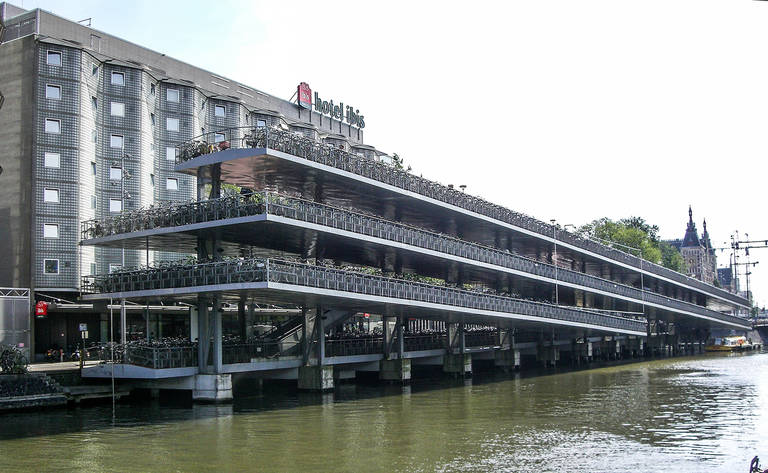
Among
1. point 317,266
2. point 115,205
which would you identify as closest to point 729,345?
point 115,205

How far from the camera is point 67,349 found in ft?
188

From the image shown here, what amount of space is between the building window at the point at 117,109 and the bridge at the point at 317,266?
9.64m

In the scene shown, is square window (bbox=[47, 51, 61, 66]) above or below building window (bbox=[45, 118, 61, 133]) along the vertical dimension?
above

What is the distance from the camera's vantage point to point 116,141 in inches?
2463

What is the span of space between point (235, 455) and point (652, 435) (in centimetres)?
1389

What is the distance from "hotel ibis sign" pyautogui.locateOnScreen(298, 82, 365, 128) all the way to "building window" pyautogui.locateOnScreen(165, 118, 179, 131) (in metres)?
19.6

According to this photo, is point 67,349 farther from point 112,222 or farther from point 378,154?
point 378,154

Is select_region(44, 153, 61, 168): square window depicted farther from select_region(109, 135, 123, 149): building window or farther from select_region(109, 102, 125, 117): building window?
select_region(109, 102, 125, 117): building window

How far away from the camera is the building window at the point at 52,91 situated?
57.1 meters

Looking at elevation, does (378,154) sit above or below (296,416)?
above

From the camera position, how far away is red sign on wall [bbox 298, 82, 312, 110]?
84.9 meters

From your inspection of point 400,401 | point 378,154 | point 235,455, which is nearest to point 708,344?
point 378,154

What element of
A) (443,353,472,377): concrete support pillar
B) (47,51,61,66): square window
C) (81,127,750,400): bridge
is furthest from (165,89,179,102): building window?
(443,353,472,377): concrete support pillar

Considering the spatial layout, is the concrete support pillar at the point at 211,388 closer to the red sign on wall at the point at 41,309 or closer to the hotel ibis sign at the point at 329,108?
the red sign on wall at the point at 41,309
